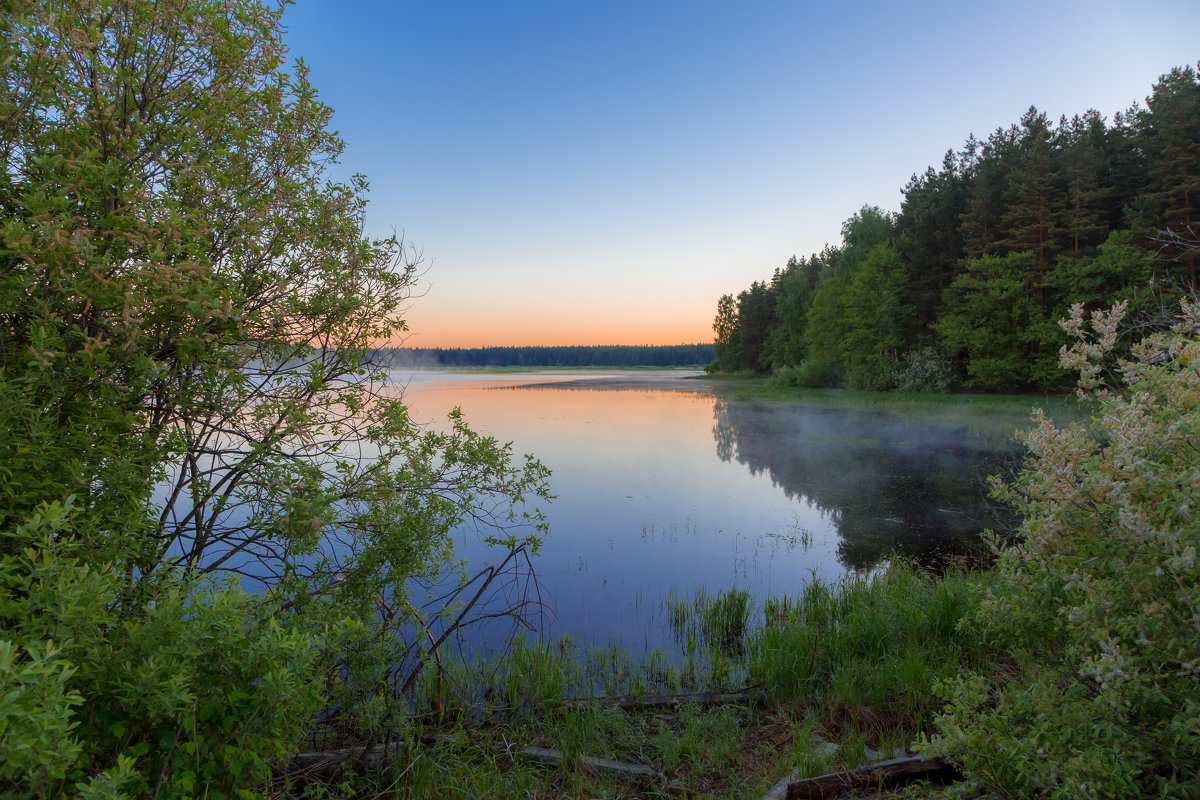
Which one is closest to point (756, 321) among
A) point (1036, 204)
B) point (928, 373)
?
point (928, 373)

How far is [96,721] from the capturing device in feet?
7.30

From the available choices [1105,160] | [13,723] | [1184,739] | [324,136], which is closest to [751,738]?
[1184,739]

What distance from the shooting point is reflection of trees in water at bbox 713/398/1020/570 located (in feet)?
37.6

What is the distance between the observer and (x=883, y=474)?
17781 millimetres

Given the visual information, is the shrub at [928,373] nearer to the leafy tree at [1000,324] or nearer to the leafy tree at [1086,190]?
the leafy tree at [1000,324]

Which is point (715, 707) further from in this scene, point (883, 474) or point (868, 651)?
point (883, 474)

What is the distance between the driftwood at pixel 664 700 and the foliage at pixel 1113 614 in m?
2.46

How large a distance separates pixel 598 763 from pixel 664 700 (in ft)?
4.18

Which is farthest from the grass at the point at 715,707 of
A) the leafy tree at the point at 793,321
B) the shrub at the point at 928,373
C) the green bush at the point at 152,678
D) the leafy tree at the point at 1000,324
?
the leafy tree at the point at 793,321

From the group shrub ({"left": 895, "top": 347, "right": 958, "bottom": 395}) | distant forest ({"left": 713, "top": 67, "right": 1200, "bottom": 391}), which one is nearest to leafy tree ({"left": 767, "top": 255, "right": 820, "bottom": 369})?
distant forest ({"left": 713, "top": 67, "right": 1200, "bottom": 391})

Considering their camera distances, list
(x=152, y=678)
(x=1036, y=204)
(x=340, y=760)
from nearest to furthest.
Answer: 1. (x=152, y=678)
2. (x=340, y=760)
3. (x=1036, y=204)

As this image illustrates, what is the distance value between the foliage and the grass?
2.04 feet

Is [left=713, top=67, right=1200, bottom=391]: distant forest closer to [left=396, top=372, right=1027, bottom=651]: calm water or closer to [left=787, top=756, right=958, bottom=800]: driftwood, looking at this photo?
[left=396, top=372, right=1027, bottom=651]: calm water

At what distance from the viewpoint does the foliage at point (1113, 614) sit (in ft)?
8.09
